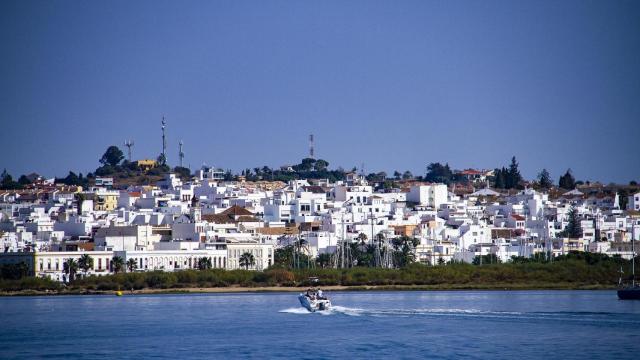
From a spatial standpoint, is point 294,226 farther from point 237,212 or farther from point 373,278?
point 373,278

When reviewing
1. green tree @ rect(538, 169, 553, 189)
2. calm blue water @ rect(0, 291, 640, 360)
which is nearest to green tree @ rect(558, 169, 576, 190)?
green tree @ rect(538, 169, 553, 189)

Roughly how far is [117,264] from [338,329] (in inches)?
1753

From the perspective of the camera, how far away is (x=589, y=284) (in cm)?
9894

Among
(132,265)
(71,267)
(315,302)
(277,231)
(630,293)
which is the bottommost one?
(315,302)

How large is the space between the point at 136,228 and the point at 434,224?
94.9 ft

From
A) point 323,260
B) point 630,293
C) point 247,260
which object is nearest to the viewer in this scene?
point 630,293

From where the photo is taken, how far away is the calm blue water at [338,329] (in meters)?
52.8

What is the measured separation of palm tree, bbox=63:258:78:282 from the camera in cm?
10294

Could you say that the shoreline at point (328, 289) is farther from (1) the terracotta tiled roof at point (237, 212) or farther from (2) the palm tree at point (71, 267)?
(1) the terracotta tiled roof at point (237, 212)

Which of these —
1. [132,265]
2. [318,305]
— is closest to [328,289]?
[132,265]

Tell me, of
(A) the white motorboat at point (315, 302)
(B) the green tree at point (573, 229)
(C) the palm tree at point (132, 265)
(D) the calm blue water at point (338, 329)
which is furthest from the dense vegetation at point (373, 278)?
(B) the green tree at point (573, 229)

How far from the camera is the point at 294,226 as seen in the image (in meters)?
130

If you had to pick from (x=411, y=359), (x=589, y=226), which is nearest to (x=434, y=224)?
(x=589, y=226)

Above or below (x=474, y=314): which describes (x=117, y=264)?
above
